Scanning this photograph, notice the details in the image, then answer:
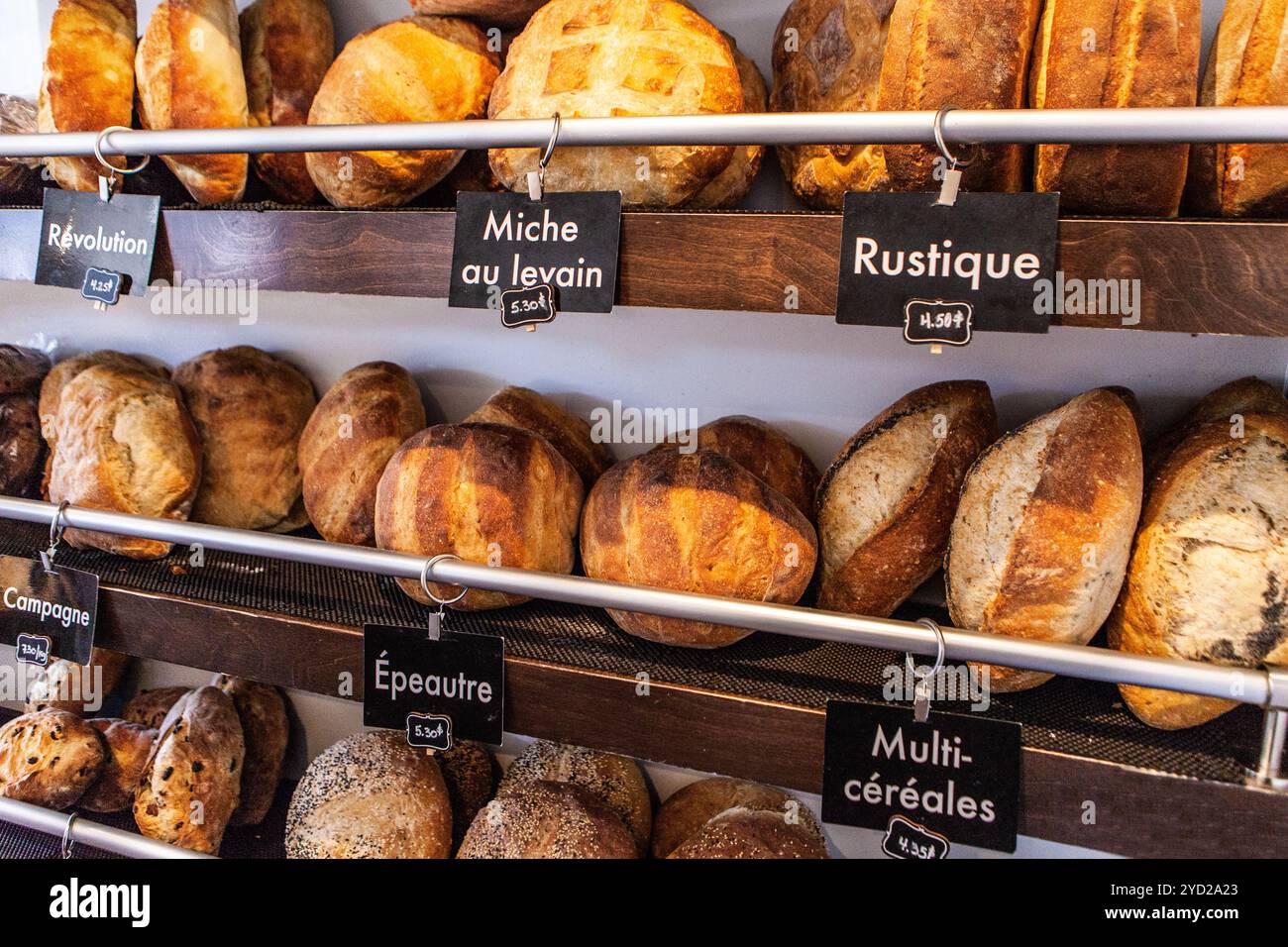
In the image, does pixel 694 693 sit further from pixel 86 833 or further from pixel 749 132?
pixel 86 833

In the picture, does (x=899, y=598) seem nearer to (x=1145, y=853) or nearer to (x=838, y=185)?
(x=1145, y=853)

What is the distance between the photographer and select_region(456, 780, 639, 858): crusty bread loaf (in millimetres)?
1235

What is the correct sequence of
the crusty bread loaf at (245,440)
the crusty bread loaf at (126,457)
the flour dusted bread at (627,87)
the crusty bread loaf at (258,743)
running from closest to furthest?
the flour dusted bread at (627,87), the crusty bread loaf at (126,457), the crusty bread loaf at (245,440), the crusty bread loaf at (258,743)

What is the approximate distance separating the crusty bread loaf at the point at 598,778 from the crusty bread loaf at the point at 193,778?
0.43 meters

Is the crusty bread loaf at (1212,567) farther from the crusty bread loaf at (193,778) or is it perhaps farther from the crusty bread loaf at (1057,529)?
the crusty bread loaf at (193,778)

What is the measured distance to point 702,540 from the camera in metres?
1.02

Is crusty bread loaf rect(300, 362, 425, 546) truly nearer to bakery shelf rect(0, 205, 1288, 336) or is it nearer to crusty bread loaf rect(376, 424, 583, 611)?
crusty bread loaf rect(376, 424, 583, 611)

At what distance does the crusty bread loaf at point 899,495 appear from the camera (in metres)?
1.05

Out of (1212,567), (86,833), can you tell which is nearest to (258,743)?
(86,833)

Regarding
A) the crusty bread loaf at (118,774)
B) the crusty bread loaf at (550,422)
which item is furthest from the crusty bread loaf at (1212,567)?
the crusty bread loaf at (118,774)

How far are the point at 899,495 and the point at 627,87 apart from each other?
1.84 ft
